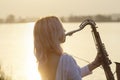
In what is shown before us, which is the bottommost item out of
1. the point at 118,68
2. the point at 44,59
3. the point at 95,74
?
the point at 95,74

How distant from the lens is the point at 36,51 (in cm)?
332

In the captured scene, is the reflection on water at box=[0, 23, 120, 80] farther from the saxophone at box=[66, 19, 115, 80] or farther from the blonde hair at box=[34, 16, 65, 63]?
the saxophone at box=[66, 19, 115, 80]

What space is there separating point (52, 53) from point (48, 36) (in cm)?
14

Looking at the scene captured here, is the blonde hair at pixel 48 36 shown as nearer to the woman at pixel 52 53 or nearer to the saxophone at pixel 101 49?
the woman at pixel 52 53

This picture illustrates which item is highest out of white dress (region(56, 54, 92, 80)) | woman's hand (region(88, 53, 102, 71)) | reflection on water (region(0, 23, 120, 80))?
white dress (region(56, 54, 92, 80))

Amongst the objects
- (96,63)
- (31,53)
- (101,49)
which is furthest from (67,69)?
(31,53)

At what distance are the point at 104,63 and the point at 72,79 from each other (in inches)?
26.7

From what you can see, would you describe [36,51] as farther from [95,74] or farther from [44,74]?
[95,74]

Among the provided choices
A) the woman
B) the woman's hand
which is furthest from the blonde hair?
the woman's hand

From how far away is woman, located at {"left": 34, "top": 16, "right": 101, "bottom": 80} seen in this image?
3.21 meters

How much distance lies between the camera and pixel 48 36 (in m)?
3.21

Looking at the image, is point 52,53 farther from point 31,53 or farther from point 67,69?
point 31,53

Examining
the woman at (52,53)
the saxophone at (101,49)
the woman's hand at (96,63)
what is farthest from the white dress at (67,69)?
the saxophone at (101,49)

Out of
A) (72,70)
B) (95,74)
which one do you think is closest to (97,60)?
(72,70)
